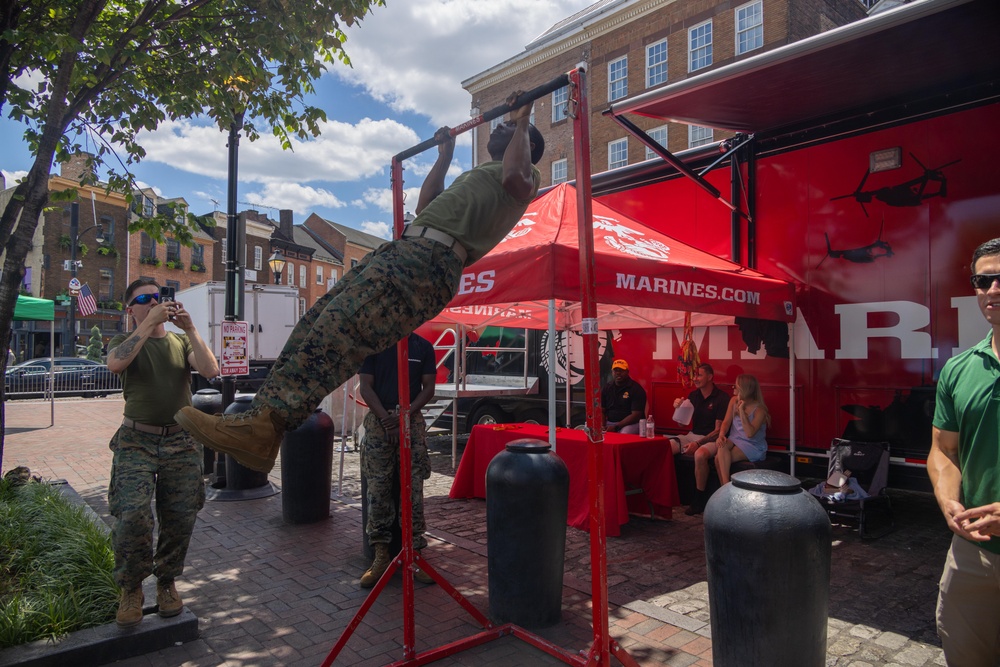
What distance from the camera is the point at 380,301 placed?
2.59 meters

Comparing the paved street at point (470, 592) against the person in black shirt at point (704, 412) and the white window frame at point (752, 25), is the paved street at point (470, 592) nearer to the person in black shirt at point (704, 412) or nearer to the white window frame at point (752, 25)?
the person in black shirt at point (704, 412)

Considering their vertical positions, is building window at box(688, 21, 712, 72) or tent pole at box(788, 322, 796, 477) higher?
building window at box(688, 21, 712, 72)

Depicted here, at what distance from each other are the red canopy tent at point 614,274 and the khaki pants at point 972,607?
2.47 m

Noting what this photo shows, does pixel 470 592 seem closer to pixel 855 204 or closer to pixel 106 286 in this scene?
pixel 855 204

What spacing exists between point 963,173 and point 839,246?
1.22 meters

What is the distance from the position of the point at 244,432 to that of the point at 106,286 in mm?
43677

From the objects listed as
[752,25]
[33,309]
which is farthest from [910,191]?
[752,25]

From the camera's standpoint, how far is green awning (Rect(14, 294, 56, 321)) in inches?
506

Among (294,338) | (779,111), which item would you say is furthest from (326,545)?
(779,111)

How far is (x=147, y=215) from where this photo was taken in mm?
6734

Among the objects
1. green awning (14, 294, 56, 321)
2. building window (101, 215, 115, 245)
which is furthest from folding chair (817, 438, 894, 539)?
building window (101, 215, 115, 245)

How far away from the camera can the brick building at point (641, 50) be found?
73.2ft

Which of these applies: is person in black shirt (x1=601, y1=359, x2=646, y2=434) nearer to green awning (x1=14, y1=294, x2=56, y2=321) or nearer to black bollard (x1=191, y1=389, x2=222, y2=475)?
black bollard (x1=191, y1=389, x2=222, y2=475)

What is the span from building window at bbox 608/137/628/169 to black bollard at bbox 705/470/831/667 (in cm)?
2525
